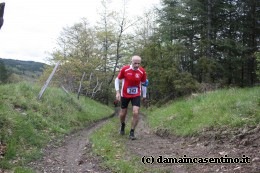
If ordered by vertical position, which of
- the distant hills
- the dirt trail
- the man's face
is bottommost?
the dirt trail

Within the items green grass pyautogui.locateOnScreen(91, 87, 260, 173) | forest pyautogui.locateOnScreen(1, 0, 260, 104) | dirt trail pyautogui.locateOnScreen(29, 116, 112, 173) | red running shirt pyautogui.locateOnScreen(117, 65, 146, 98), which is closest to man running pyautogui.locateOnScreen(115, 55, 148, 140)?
red running shirt pyautogui.locateOnScreen(117, 65, 146, 98)

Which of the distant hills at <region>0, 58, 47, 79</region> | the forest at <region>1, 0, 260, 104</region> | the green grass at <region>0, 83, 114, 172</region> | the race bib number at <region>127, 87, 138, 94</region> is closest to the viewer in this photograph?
the green grass at <region>0, 83, 114, 172</region>

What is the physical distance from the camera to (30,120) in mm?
8695

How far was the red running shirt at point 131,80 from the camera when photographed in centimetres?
862

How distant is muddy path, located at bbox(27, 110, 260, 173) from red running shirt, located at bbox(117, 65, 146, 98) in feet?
5.19

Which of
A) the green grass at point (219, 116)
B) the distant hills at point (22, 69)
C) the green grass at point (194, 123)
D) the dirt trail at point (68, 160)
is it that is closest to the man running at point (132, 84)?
the green grass at point (194, 123)

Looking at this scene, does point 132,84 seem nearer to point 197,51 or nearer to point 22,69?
point 197,51

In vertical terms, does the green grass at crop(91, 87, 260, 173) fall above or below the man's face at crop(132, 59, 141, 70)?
below

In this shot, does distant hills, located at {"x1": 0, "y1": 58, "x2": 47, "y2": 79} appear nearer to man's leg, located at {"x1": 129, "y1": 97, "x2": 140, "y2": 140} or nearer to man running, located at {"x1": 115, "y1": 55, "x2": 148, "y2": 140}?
man running, located at {"x1": 115, "y1": 55, "x2": 148, "y2": 140}

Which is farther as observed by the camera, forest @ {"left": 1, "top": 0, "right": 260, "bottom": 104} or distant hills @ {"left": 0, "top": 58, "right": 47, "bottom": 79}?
distant hills @ {"left": 0, "top": 58, "right": 47, "bottom": 79}

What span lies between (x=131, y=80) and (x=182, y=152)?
3088mm

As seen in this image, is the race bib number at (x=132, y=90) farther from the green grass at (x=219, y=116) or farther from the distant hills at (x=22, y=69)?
the distant hills at (x=22, y=69)

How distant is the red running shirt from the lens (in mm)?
8625

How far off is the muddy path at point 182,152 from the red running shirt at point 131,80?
5.19ft
